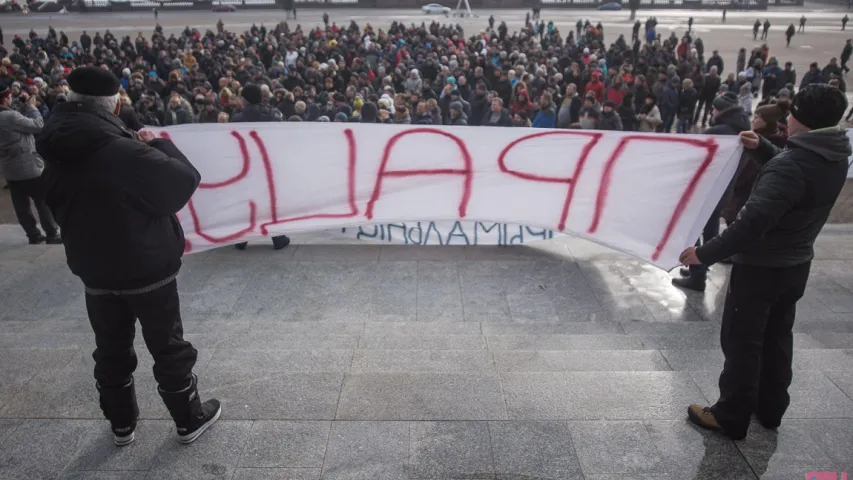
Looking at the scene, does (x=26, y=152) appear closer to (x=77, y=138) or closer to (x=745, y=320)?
(x=77, y=138)

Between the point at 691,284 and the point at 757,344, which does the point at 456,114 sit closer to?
the point at 691,284

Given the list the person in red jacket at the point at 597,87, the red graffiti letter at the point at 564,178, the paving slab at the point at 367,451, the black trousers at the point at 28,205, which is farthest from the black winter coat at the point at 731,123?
the person in red jacket at the point at 597,87

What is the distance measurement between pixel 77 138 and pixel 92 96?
20 centimetres

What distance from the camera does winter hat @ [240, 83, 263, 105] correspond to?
6.30m

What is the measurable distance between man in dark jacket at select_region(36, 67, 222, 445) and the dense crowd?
277 cm

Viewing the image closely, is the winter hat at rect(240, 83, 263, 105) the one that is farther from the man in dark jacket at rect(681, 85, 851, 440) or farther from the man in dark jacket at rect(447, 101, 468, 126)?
the man in dark jacket at rect(681, 85, 851, 440)

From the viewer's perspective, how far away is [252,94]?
6348mm

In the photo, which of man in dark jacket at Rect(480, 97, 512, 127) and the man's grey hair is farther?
man in dark jacket at Rect(480, 97, 512, 127)

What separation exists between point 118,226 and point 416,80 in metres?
11.7

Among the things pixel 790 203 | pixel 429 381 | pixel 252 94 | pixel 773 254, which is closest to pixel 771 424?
pixel 773 254

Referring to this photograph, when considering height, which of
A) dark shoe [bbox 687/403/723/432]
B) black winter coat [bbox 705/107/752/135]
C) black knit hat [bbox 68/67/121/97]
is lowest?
dark shoe [bbox 687/403/723/432]

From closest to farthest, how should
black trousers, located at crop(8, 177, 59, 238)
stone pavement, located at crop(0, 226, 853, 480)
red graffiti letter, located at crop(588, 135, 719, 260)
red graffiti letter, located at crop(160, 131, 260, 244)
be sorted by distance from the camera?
stone pavement, located at crop(0, 226, 853, 480)
red graffiti letter, located at crop(588, 135, 719, 260)
red graffiti letter, located at crop(160, 131, 260, 244)
black trousers, located at crop(8, 177, 59, 238)

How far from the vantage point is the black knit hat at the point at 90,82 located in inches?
91.7

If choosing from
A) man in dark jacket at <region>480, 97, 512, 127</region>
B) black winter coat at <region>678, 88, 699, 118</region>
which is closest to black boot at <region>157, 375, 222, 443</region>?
man in dark jacket at <region>480, 97, 512, 127</region>
